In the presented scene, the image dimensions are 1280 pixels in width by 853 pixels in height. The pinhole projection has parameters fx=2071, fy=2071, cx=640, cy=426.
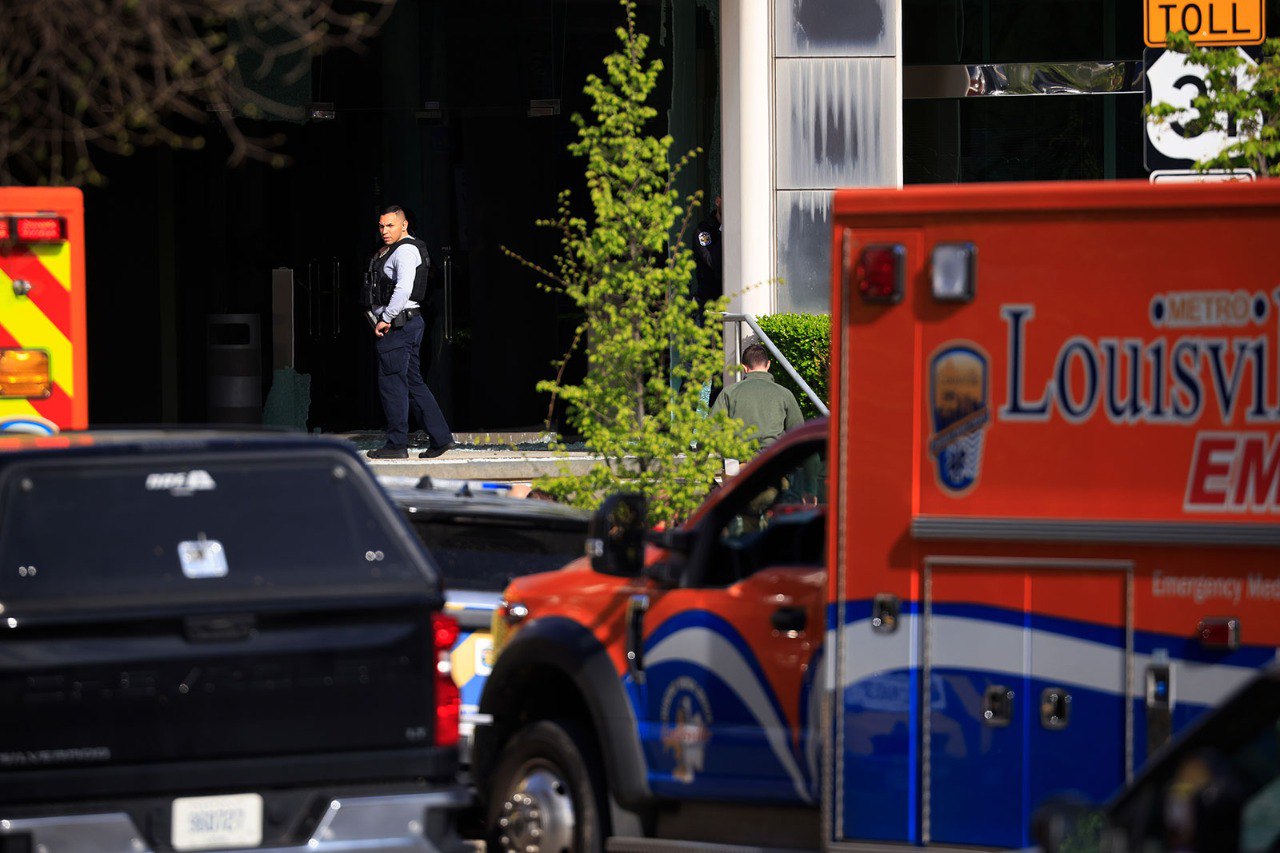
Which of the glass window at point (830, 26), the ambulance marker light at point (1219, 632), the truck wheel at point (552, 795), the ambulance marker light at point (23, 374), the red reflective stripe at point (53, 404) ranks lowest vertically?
the truck wheel at point (552, 795)

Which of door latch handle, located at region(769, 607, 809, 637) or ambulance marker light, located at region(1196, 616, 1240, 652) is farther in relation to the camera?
door latch handle, located at region(769, 607, 809, 637)

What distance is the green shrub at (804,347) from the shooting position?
16.7m

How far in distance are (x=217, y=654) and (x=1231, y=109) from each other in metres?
5.88

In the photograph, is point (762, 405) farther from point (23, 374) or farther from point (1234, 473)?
point (1234, 473)

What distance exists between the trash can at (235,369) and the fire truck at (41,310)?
1055 centimetres

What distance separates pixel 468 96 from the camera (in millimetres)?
19953

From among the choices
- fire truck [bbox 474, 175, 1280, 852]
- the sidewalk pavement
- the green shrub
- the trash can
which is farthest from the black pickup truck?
the trash can

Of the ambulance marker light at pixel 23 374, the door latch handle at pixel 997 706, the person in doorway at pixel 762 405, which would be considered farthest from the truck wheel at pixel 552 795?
the person in doorway at pixel 762 405

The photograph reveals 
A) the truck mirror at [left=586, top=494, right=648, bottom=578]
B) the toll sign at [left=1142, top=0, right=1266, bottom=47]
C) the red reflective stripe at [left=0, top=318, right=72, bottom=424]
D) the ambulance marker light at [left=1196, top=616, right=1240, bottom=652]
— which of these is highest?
the toll sign at [left=1142, top=0, right=1266, bottom=47]

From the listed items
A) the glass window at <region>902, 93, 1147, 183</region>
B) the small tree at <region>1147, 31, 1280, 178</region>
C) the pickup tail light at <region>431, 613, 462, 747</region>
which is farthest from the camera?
the glass window at <region>902, 93, 1147, 183</region>

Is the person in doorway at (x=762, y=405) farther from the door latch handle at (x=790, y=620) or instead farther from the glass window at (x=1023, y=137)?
the glass window at (x=1023, y=137)

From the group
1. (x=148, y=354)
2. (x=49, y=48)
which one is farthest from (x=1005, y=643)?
(x=148, y=354)

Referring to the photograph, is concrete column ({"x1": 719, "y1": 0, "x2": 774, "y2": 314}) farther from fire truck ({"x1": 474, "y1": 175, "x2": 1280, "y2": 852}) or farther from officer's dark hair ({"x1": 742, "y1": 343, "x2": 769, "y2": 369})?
fire truck ({"x1": 474, "y1": 175, "x2": 1280, "y2": 852})

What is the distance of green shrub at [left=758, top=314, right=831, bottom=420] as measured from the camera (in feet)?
54.9
